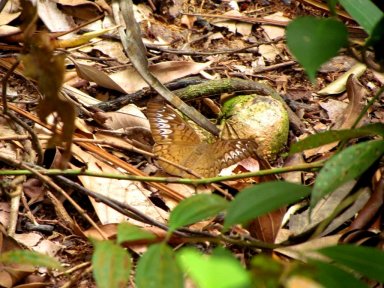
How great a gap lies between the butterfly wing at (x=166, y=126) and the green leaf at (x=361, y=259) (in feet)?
4.96

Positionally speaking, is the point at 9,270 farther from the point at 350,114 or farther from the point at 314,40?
the point at 350,114

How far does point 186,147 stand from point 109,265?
145 centimetres

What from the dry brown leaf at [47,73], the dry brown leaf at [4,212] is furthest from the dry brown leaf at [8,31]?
the dry brown leaf at [47,73]

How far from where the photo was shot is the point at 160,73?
2.81 m

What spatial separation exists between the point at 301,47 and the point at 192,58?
7.00ft

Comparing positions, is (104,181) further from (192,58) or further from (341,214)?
(192,58)

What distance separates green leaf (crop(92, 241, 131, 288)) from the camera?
108 cm

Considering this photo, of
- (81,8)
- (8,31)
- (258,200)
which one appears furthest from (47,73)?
(81,8)

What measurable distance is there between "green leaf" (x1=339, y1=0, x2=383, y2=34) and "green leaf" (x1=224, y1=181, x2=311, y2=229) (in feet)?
1.24

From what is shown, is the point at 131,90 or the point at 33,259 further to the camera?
the point at 131,90

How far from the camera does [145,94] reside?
8.71 feet

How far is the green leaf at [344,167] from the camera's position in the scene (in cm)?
125

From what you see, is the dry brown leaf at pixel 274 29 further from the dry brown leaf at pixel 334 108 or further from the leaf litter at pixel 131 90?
the dry brown leaf at pixel 334 108

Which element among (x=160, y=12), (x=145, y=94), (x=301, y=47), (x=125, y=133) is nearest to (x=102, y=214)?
(x=125, y=133)
